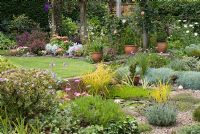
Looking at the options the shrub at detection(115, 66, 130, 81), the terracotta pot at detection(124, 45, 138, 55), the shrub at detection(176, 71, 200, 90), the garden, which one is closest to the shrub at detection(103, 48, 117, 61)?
the garden

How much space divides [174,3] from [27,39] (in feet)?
20.4

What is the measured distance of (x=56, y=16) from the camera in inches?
742

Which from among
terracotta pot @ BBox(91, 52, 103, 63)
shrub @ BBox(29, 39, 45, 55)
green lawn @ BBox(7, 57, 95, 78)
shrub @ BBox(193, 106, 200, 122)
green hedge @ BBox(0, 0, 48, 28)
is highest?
green hedge @ BBox(0, 0, 48, 28)

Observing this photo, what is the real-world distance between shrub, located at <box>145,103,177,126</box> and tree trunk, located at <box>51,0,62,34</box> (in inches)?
472

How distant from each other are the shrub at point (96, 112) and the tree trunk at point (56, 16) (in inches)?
491

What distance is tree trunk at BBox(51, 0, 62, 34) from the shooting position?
1862 centimetres

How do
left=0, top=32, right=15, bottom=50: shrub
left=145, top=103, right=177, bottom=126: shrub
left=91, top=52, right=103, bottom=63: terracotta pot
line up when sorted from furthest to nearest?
1. left=0, top=32, right=15, bottom=50: shrub
2. left=91, top=52, right=103, bottom=63: terracotta pot
3. left=145, top=103, right=177, bottom=126: shrub

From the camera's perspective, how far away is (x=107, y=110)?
6.22 metres

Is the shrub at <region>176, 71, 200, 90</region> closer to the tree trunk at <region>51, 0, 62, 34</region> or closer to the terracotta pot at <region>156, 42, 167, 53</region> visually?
the terracotta pot at <region>156, 42, 167, 53</region>

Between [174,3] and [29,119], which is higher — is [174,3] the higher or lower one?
the higher one

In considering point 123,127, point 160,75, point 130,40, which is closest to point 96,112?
point 123,127

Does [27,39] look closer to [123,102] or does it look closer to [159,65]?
[159,65]

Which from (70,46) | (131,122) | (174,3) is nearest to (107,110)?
(131,122)

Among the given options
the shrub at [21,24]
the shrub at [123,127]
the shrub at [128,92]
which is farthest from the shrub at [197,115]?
the shrub at [21,24]
